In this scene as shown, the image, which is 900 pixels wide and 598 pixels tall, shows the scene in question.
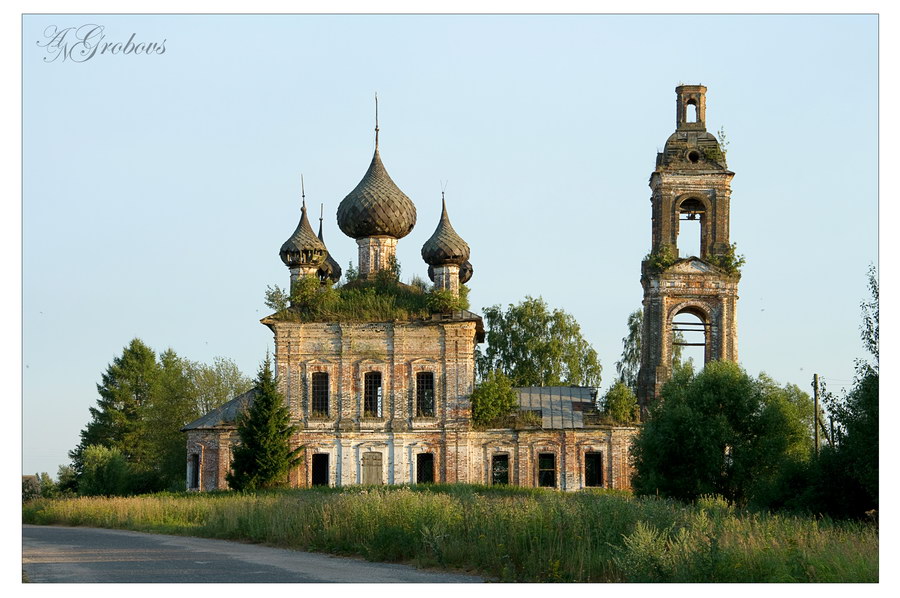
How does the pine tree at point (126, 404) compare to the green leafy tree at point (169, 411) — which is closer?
the green leafy tree at point (169, 411)

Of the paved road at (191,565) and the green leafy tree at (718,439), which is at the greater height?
the green leafy tree at (718,439)

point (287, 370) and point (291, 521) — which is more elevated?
point (287, 370)

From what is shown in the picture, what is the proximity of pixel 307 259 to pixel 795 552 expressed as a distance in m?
25.1

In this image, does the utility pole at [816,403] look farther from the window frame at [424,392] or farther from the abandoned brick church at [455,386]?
the window frame at [424,392]

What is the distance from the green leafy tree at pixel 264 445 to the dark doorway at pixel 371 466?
3311mm

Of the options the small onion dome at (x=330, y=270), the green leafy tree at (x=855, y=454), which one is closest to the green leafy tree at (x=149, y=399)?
the small onion dome at (x=330, y=270)

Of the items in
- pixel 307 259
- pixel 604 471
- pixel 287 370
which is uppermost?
pixel 307 259

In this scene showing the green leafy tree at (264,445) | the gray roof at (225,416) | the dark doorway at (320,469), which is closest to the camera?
the green leafy tree at (264,445)

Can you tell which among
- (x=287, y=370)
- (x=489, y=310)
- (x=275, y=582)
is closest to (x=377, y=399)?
(x=287, y=370)

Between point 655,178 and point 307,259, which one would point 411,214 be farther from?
point 655,178

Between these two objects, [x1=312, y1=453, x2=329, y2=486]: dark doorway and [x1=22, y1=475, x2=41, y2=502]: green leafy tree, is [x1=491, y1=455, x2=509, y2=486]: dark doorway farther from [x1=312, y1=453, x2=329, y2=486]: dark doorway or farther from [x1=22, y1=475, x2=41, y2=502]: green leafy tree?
[x1=22, y1=475, x2=41, y2=502]: green leafy tree

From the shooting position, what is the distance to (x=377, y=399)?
3581 centimetres

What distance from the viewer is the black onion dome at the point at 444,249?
36094mm

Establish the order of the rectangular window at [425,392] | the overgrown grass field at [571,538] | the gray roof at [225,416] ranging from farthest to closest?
the gray roof at [225,416] < the rectangular window at [425,392] < the overgrown grass field at [571,538]
